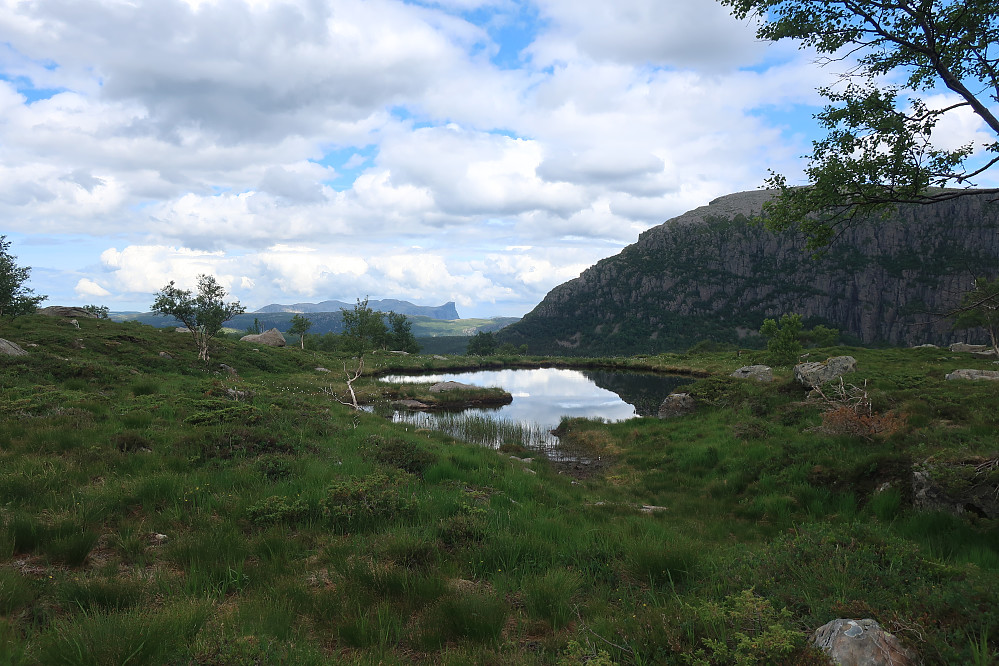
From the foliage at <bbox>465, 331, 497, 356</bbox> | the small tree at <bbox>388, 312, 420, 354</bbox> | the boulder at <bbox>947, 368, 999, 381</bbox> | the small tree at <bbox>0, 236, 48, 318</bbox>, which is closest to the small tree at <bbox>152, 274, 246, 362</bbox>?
the small tree at <bbox>0, 236, 48, 318</bbox>

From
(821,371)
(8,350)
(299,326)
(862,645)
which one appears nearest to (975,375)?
(821,371)

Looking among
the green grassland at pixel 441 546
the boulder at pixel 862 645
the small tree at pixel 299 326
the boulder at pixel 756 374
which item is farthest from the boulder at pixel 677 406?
the small tree at pixel 299 326

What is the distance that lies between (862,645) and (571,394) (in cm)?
5312

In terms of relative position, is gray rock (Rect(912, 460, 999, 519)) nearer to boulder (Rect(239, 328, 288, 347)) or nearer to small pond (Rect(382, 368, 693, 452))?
small pond (Rect(382, 368, 693, 452))

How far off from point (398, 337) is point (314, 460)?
101 meters

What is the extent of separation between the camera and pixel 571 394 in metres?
56.0

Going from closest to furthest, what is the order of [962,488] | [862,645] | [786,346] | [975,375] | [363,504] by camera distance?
[862,645]
[363,504]
[962,488]
[975,375]
[786,346]

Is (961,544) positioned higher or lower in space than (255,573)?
lower

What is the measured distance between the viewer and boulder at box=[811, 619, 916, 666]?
11.4ft

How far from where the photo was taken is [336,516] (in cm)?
791

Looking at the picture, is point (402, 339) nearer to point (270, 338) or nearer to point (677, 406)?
point (270, 338)

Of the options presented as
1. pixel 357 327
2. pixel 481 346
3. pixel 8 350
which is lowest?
pixel 481 346

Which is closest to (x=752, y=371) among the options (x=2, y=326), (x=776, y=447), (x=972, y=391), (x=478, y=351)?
(x=972, y=391)

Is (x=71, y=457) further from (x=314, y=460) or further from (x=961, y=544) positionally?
(x=961, y=544)
